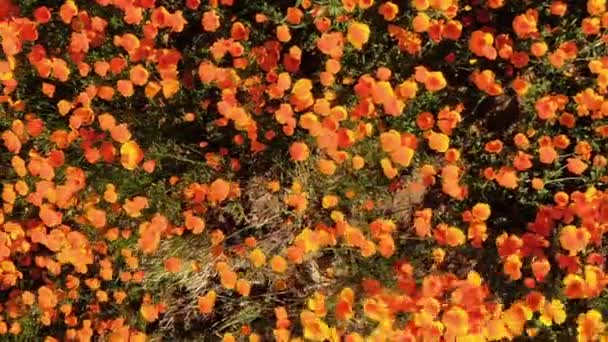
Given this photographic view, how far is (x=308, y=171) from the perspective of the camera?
13.8 feet

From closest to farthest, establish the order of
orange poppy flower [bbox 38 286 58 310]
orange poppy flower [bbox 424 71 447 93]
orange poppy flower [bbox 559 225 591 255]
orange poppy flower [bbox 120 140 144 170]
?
orange poppy flower [bbox 559 225 591 255] → orange poppy flower [bbox 424 71 447 93] → orange poppy flower [bbox 120 140 144 170] → orange poppy flower [bbox 38 286 58 310]

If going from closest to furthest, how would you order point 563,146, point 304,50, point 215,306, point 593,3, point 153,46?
point 593,3
point 563,146
point 153,46
point 304,50
point 215,306

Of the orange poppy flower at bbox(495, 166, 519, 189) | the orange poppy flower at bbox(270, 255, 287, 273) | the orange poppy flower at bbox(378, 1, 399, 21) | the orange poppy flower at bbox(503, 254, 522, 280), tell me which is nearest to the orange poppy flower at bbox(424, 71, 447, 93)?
the orange poppy flower at bbox(378, 1, 399, 21)

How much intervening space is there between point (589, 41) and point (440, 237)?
1.40 meters

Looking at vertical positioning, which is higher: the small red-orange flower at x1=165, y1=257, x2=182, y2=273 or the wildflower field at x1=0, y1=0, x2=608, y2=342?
the wildflower field at x1=0, y1=0, x2=608, y2=342

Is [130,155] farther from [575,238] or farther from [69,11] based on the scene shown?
[575,238]

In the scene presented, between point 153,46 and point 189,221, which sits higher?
point 153,46

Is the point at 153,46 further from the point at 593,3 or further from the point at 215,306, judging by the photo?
the point at 593,3

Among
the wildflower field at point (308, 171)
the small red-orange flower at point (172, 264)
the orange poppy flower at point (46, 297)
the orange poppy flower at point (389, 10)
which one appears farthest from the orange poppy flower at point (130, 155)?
the orange poppy flower at point (389, 10)

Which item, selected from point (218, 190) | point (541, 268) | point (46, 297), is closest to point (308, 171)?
point (218, 190)

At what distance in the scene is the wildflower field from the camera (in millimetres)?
3658

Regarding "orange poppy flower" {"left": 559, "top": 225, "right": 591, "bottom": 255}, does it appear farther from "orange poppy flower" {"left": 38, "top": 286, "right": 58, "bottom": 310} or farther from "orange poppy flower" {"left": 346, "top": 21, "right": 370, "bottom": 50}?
"orange poppy flower" {"left": 38, "top": 286, "right": 58, "bottom": 310}

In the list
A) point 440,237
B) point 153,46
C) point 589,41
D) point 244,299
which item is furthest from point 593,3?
point 244,299

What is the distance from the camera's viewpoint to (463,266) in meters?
4.12
